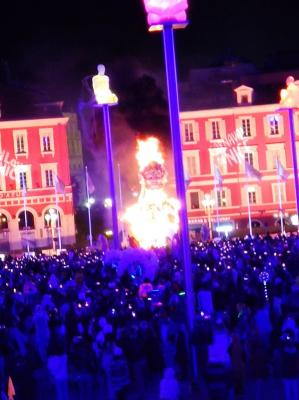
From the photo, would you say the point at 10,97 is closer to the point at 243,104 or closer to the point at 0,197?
the point at 0,197

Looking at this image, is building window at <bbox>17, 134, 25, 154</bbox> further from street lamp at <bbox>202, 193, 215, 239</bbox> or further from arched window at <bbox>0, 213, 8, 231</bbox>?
street lamp at <bbox>202, 193, 215, 239</bbox>

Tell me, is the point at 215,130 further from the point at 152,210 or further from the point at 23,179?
the point at 152,210

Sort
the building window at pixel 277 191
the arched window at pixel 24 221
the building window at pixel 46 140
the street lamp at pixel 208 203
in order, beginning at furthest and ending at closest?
the building window at pixel 277 191 → the street lamp at pixel 208 203 → the building window at pixel 46 140 → the arched window at pixel 24 221

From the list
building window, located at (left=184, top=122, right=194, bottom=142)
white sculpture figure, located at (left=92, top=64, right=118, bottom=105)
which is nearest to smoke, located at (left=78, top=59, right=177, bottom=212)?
building window, located at (left=184, top=122, right=194, bottom=142)

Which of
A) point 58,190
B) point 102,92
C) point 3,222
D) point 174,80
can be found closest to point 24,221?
point 3,222

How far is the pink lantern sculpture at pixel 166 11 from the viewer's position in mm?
17078

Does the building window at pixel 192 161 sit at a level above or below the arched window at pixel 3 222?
above

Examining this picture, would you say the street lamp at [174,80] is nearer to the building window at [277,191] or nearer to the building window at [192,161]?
the building window at [277,191]

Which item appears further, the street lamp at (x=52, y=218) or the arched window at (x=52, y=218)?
the arched window at (x=52, y=218)

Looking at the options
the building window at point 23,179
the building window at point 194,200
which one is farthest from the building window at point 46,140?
the building window at point 194,200

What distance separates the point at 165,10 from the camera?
1709 centimetres

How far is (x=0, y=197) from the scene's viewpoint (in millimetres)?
62281

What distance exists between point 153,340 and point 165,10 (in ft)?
Answer: 19.4

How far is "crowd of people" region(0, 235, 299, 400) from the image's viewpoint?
1324 cm
